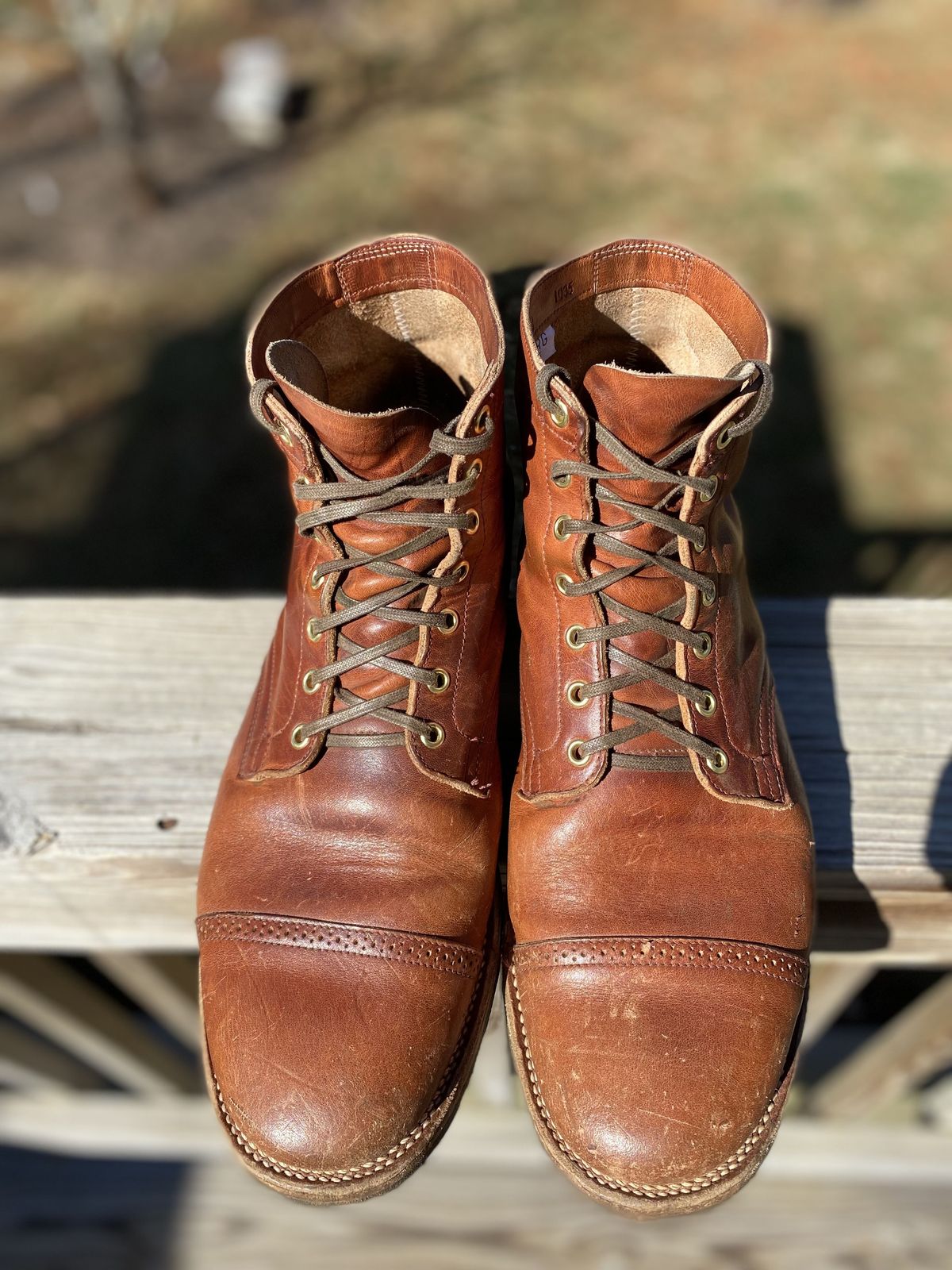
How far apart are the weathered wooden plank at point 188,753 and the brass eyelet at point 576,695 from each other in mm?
403

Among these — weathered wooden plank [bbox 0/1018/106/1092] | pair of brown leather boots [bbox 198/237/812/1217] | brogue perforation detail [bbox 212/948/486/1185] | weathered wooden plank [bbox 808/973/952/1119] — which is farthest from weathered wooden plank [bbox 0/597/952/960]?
weathered wooden plank [bbox 0/1018/106/1092]

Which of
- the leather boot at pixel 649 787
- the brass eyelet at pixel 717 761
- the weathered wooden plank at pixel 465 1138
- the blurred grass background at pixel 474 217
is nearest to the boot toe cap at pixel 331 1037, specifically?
the leather boot at pixel 649 787

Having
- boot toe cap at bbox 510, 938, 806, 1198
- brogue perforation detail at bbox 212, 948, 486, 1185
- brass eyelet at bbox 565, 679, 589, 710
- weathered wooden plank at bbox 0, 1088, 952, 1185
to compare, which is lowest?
weathered wooden plank at bbox 0, 1088, 952, 1185

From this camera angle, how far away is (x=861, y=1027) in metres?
2.45

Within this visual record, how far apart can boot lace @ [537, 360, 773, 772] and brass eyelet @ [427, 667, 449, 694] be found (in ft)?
0.51

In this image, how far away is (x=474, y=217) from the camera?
A: 5.03 metres

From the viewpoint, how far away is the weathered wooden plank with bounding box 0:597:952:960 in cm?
129

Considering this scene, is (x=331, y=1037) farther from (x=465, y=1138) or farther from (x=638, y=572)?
(x=465, y=1138)

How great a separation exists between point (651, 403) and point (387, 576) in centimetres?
38

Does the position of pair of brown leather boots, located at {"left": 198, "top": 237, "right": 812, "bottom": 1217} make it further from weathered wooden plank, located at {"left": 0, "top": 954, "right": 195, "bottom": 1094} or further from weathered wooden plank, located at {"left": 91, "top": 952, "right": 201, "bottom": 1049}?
weathered wooden plank, located at {"left": 0, "top": 954, "right": 195, "bottom": 1094}

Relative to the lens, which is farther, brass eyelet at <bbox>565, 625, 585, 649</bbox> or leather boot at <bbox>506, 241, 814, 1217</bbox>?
brass eyelet at <bbox>565, 625, 585, 649</bbox>

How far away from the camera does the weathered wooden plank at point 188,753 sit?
129 cm

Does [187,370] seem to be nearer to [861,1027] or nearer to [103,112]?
[103,112]

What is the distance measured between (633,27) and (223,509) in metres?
5.24
